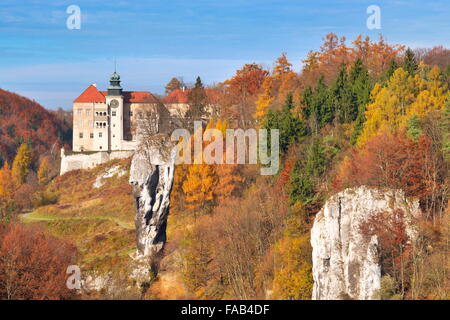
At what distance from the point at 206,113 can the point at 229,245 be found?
27.3 meters

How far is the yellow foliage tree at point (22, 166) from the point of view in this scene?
83.5m

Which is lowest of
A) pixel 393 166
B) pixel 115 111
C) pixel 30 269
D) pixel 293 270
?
pixel 30 269

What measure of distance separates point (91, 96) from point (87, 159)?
8442 mm

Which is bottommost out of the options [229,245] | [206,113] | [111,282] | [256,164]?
[111,282]

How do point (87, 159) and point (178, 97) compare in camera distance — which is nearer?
point (87, 159)

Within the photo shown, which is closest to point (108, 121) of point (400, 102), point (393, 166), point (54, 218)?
point (54, 218)

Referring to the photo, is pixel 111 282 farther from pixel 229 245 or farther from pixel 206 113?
pixel 206 113

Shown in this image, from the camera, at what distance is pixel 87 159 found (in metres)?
76.5

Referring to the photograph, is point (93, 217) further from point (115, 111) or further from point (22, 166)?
point (22, 166)

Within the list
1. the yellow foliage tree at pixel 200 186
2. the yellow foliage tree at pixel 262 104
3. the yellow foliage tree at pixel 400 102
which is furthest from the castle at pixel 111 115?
the yellow foliage tree at pixel 400 102

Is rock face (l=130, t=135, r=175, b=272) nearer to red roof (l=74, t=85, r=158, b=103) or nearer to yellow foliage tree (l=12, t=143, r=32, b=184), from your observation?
red roof (l=74, t=85, r=158, b=103)
